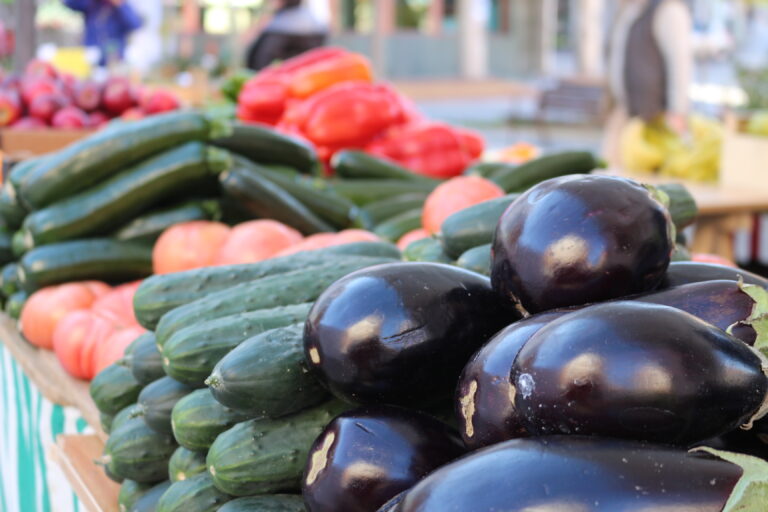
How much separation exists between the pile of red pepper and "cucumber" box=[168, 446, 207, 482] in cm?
201

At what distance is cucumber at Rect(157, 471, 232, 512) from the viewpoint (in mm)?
1286

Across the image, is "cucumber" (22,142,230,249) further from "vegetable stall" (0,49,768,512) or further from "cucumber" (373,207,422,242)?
"cucumber" (373,207,422,242)

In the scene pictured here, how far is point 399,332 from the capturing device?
108 centimetres

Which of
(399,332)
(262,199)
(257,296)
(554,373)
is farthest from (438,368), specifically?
(262,199)

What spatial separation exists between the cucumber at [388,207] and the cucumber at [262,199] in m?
0.18

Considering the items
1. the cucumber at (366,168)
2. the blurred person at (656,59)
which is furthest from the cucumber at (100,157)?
the blurred person at (656,59)

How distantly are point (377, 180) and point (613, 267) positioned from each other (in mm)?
2112

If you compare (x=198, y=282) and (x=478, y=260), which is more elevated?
(x=478, y=260)

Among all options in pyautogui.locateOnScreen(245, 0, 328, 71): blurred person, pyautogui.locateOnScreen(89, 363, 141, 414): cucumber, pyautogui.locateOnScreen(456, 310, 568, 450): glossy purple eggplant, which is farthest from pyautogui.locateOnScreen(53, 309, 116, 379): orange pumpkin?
pyautogui.locateOnScreen(245, 0, 328, 71): blurred person

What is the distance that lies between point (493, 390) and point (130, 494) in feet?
2.81

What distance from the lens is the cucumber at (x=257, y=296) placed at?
153 centimetres

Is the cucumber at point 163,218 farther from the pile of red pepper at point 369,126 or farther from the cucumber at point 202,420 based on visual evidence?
the cucumber at point 202,420

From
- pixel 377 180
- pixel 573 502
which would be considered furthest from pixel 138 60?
pixel 573 502

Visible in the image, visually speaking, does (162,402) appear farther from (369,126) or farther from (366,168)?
(369,126)
